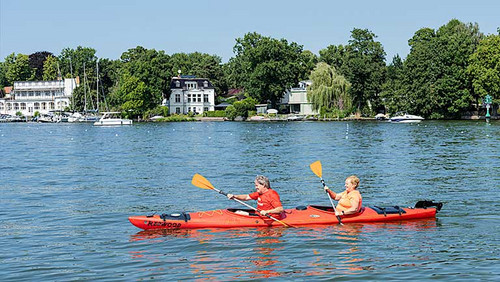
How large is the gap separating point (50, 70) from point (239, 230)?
133 metres

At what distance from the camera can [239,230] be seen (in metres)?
13.7

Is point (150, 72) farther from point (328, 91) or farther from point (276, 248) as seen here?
point (276, 248)

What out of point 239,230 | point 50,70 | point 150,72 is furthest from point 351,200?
point 50,70

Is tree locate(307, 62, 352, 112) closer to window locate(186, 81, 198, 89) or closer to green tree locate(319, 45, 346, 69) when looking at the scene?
green tree locate(319, 45, 346, 69)

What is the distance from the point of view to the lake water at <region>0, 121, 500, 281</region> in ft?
35.7

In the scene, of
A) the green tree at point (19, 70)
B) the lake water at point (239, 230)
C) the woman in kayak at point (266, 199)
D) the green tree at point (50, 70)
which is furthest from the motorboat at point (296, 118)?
the woman in kayak at point (266, 199)

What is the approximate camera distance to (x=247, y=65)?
328 feet

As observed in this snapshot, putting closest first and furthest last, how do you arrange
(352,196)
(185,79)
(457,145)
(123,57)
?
(352,196)
(457,145)
(185,79)
(123,57)

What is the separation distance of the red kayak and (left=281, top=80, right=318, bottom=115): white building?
83685 mm

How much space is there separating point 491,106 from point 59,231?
72449 millimetres

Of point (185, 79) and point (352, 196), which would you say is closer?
point (352, 196)

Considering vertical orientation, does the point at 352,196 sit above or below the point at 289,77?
below

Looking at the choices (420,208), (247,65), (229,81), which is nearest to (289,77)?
(247,65)

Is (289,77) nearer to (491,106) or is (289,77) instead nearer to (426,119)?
(426,119)
